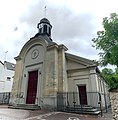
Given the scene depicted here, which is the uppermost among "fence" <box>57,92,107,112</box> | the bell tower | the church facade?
the bell tower

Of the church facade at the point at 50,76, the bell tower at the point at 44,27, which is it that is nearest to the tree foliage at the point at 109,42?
the church facade at the point at 50,76

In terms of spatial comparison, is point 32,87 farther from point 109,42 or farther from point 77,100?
point 109,42

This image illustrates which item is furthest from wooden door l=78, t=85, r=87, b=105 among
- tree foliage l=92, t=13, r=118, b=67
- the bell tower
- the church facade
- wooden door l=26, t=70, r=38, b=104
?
the bell tower

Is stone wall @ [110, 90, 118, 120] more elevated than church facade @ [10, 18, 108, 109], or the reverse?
church facade @ [10, 18, 108, 109]

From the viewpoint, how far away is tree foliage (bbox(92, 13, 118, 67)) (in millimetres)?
6168

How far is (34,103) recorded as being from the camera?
1275cm

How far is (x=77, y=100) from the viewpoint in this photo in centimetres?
1200

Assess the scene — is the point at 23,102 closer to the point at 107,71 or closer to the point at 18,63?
the point at 18,63

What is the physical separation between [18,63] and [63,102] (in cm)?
906

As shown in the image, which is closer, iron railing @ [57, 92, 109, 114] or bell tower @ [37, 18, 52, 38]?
iron railing @ [57, 92, 109, 114]

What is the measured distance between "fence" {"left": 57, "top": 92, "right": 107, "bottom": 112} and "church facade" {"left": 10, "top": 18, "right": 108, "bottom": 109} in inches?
4.0

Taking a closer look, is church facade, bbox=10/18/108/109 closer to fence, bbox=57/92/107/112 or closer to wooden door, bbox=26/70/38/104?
wooden door, bbox=26/70/38/104

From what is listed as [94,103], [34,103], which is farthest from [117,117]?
[34,103]

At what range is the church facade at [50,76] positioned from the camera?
11719mm
